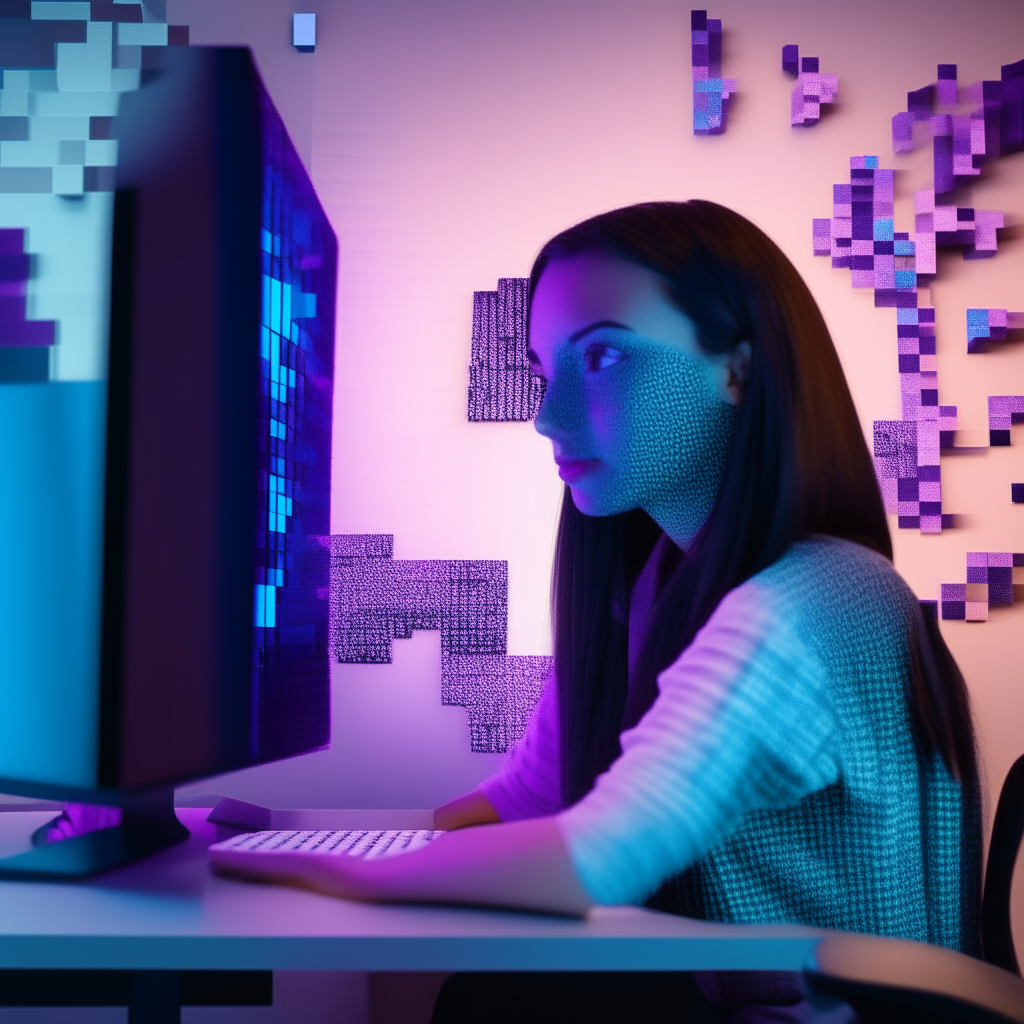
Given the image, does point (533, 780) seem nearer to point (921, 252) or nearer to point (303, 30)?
point (921, 252)

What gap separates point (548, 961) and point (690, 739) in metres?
0.17

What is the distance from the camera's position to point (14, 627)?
740 mm

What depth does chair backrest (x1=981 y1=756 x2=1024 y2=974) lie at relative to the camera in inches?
35.5

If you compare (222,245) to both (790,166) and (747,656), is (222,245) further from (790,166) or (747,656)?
(790,166)

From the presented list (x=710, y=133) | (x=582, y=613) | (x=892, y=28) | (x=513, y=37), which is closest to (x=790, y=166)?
(x=710, y=133)

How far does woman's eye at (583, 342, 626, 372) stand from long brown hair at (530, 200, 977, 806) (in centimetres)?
8

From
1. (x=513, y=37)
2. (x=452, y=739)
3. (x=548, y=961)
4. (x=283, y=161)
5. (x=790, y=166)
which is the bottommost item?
(x=452, y=739)

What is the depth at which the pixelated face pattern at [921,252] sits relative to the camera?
1.60 metres

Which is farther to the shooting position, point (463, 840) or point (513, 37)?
point (513, 37)

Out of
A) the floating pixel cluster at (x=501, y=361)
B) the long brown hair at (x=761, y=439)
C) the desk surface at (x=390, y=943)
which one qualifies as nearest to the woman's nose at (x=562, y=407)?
Answer: the long brown hair at (x=761, y=439)

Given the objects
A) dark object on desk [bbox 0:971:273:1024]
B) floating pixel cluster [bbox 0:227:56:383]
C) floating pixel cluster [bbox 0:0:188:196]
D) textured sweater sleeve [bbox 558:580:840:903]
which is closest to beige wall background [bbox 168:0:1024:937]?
floating pixel cluster [bbox 0:0:188:196]

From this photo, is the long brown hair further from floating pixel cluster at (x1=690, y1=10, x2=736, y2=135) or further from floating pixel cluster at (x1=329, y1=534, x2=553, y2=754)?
floating pixel cluster at (x1=690, y1=10, x2=736, y2=135)

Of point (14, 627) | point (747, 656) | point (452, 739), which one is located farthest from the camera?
point (452, 739)

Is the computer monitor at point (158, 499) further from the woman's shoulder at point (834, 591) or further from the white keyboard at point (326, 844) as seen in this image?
the woman's shoulder at point (834, 591)
